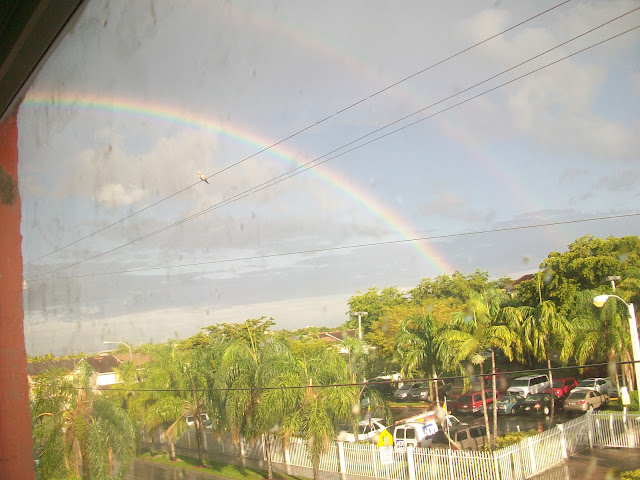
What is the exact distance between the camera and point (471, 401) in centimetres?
126

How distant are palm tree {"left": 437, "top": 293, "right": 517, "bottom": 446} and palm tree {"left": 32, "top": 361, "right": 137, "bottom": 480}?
868 mm

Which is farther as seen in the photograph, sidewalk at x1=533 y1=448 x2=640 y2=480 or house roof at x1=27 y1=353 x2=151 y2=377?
house roof at x1=27 y1=353 x2=151 y2=377

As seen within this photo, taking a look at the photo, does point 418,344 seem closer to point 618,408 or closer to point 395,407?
point 395,407

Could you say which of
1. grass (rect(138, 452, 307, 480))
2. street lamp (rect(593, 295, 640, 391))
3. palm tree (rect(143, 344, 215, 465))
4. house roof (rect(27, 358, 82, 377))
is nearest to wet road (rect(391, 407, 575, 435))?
street lamp (rect(593, 295, 640, 391))

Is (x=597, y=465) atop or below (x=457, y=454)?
atop

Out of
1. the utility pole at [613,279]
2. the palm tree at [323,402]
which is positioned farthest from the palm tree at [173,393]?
the utility pole at [613,279]

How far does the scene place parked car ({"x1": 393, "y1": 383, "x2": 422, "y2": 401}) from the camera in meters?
1.38

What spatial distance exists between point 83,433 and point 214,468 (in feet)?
1.05

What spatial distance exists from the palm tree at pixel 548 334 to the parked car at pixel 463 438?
0.23 meters

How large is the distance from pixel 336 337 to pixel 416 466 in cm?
43

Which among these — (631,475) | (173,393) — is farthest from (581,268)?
(173,393)

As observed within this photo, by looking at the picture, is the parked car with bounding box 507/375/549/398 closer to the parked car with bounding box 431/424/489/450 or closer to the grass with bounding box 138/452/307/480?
the parked car with bounding box 431/424/489/450

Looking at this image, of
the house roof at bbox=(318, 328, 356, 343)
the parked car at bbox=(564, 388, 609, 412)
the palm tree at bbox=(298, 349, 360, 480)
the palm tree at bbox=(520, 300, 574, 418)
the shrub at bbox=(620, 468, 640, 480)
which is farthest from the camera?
the house roof at bbox=(318, 328, 356, 343)

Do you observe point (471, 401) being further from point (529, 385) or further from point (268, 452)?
point (268, 452)
